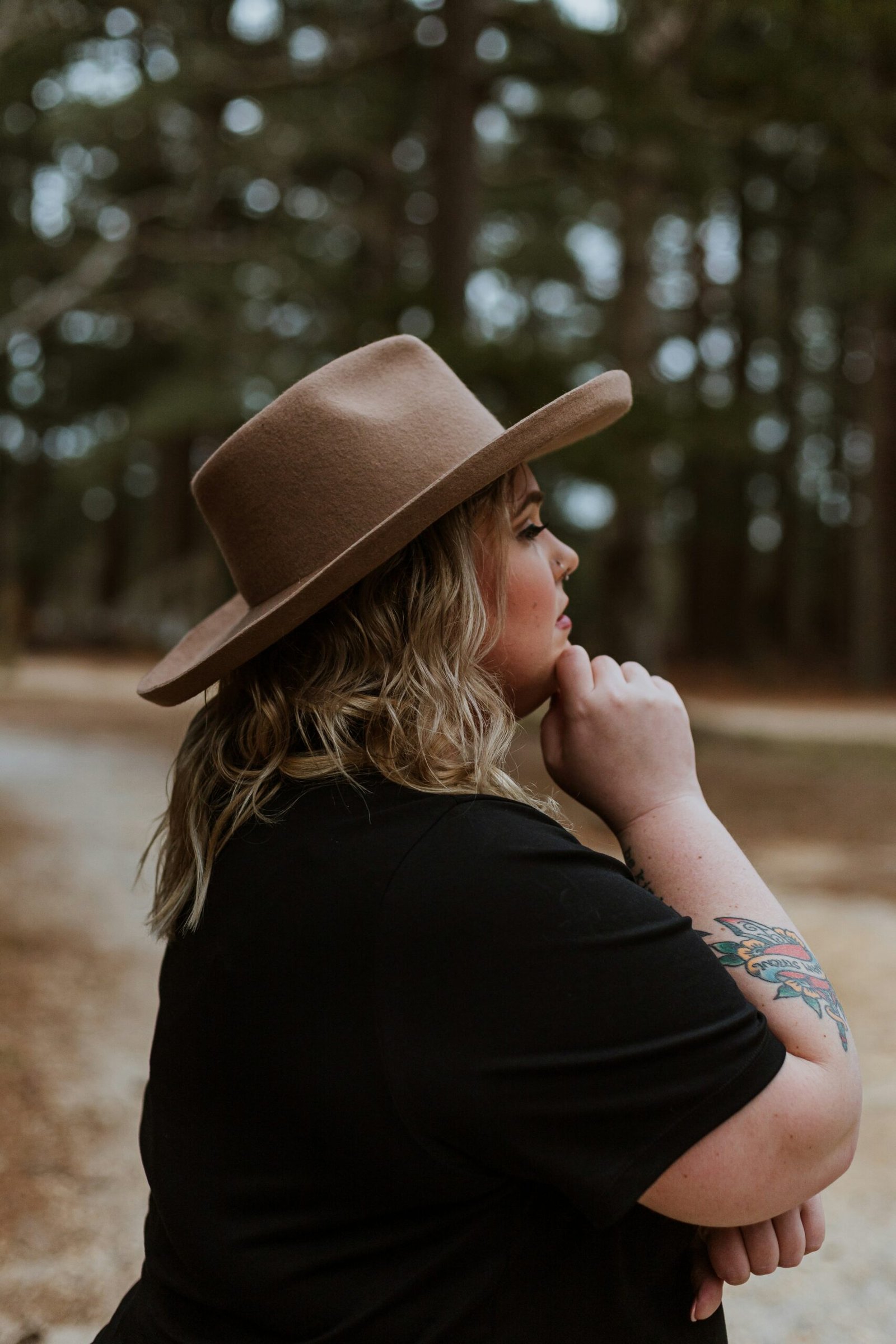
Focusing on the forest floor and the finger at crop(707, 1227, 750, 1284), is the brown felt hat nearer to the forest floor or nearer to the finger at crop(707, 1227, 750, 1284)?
the forest floor

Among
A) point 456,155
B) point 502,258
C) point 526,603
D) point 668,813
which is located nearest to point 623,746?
point 668,813

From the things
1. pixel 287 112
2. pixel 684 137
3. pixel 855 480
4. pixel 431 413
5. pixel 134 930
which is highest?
pixel 287 112

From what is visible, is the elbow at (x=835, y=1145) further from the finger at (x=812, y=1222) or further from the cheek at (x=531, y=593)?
the cheek at (x=531, y=593)

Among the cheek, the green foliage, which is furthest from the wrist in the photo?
the green foliage

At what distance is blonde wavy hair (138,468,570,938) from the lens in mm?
1376

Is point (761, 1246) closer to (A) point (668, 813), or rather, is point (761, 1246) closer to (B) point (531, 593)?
(A) point (668, 813)

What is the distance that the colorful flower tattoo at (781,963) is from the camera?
133 centimetres

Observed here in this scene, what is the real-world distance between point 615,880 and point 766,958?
0.89 ft

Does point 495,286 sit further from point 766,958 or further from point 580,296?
point 766,958

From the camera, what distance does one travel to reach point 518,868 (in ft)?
3.82

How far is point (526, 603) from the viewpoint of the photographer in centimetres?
159

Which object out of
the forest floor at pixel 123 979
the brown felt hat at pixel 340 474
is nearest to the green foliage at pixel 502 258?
the forest floor at pixel 123 979

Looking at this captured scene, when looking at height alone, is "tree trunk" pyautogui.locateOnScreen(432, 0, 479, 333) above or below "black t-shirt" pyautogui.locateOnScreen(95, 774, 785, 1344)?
above

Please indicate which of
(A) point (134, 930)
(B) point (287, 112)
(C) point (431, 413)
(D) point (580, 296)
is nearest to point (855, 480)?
(D) point (580, 296)
